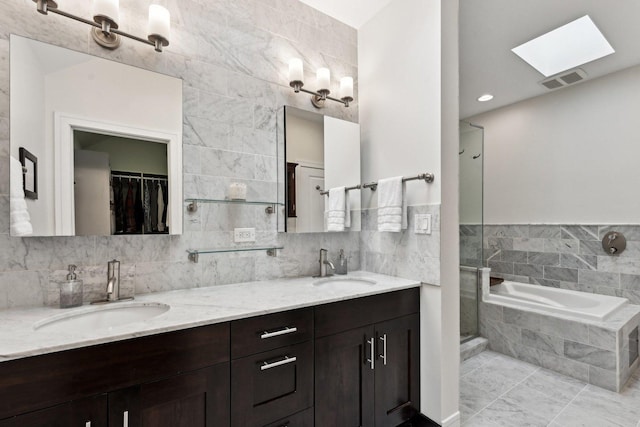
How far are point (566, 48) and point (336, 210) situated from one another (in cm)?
250

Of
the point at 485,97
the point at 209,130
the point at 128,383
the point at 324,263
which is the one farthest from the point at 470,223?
the point at 128,383

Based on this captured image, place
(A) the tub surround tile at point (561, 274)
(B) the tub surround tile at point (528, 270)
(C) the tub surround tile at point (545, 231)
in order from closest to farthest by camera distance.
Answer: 1. (A) the tub surround tile at point (561, 274)
2. (C) the tub surround tile at point (545, 231)
3. (B) the tub surround tile at point (528, 270)

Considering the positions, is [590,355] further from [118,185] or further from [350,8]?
[118,185]

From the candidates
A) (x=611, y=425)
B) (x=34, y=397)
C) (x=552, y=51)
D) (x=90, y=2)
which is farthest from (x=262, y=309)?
(x=552, y=51)

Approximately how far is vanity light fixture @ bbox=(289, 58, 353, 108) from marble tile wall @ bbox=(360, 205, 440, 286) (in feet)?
2.81

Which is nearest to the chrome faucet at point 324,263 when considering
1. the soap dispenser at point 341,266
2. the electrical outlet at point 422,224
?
the soap dispenser at point 341,266

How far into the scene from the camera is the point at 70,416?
Answer: 932mm

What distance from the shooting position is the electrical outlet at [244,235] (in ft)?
6.04

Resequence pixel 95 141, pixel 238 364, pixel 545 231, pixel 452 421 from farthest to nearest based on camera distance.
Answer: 1. pixel 545 231
2. pixel 452 421
3. pixel 95 141
4. pixel 238 364

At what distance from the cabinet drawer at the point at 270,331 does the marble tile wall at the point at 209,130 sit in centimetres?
59

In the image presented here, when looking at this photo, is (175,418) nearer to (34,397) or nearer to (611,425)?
(34,397)

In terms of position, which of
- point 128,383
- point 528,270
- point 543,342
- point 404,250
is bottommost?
point 543,342

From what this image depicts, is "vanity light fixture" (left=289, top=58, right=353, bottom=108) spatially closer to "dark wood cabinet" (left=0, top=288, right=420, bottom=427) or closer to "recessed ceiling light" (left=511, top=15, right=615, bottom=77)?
"dark wood cabinet" (left=0, top=288, right=420, bottom=427)

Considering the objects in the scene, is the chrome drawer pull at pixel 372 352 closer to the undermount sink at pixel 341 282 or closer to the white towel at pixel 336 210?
the undermount sink at pixel 341 282
